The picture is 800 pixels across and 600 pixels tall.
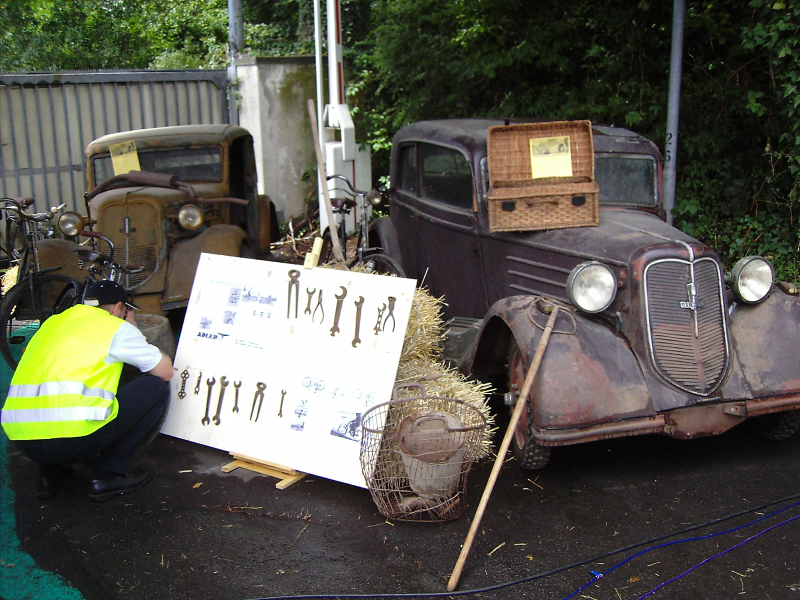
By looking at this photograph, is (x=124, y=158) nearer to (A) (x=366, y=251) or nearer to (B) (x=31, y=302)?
(B) (x=31, y=302)

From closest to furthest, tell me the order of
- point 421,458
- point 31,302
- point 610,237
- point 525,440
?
point 421,458
point 525,440
point 610,237
point 31,302

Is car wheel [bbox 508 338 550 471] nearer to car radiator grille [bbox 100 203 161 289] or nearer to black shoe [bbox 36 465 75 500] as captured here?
black shoe [bbox 36 465 75 500]

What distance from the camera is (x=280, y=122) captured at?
10.4 metres

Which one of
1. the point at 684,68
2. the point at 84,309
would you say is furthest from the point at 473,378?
the point at 684,68

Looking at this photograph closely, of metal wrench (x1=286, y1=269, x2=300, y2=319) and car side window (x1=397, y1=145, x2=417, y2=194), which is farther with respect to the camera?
A: car side window (x1=397, y1=145, x2=417, y2=194)

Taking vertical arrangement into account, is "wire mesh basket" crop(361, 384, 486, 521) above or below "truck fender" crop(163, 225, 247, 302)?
below

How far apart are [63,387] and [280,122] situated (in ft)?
24.5

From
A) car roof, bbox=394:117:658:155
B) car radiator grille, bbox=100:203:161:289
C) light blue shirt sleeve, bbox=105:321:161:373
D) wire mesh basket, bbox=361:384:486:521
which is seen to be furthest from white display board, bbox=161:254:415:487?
car roof, bbox=394:117:658:155

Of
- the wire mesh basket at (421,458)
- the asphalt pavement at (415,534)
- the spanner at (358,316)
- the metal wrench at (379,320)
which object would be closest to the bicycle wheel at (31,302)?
the asphalt pavement at (415,534)

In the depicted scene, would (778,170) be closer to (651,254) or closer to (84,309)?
(651,254)

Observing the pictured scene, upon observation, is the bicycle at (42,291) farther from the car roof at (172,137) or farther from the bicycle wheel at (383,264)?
the bicycle wheel at (383,264)

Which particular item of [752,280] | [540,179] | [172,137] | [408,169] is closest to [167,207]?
[172,137]

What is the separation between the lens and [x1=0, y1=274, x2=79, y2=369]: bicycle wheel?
5.48 metres

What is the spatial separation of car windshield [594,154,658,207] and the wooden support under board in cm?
270
